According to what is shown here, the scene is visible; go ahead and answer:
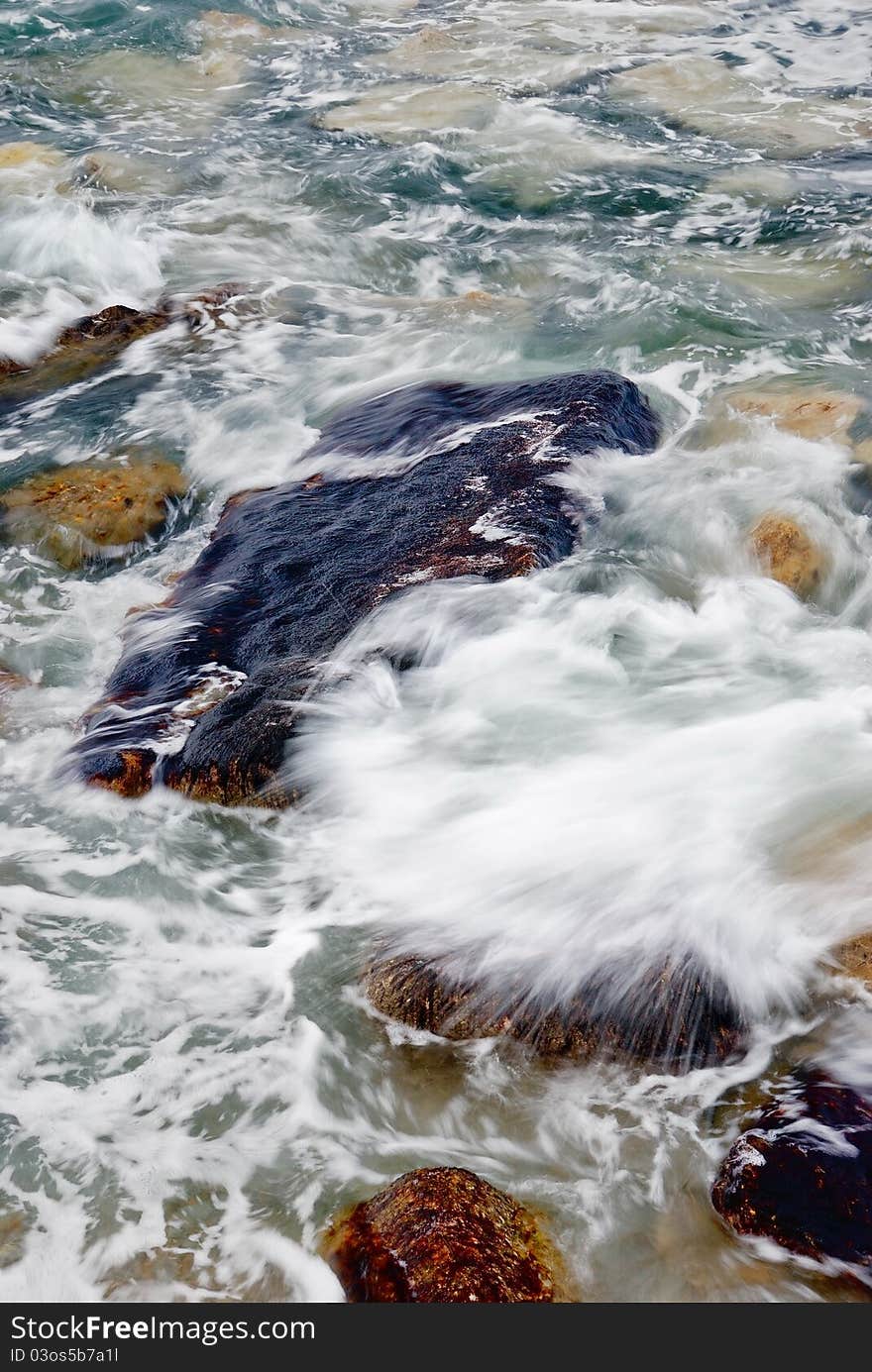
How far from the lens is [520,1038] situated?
405 cm

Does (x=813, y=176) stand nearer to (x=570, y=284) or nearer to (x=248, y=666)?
(x=570, y=284)

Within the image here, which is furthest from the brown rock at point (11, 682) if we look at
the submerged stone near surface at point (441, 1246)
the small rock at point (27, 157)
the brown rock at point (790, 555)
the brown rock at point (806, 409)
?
the small rock at point (27, 157)

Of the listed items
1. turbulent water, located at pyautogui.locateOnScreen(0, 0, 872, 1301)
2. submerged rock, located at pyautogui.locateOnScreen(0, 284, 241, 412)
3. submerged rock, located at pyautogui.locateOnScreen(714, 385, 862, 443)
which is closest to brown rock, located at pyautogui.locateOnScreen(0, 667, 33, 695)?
turbulent water, located at pyautogui.locateOnScreen(0, 0, 872, 1301)

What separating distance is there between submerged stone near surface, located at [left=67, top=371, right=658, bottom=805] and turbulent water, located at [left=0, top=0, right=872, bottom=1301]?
0.20 meters

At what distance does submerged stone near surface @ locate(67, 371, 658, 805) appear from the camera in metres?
5.44

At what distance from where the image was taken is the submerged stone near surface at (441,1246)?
3.20 metres

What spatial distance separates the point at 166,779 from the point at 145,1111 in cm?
174

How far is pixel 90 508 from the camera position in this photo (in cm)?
745

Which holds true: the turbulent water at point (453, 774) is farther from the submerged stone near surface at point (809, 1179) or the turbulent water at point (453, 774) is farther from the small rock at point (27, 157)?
the small rock at point (27, 157)

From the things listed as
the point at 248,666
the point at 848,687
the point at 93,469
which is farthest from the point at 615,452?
the point at 93,469

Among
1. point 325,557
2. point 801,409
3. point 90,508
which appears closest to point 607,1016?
point 325,557

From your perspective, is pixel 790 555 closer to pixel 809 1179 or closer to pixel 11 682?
pixel 809 1179

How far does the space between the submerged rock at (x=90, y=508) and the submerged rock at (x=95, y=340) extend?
1655 mm

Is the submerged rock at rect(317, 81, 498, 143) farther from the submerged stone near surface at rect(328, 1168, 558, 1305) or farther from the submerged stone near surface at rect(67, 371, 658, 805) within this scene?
the submerged stone near surface at rect(328, 1168, 558, 1305)
